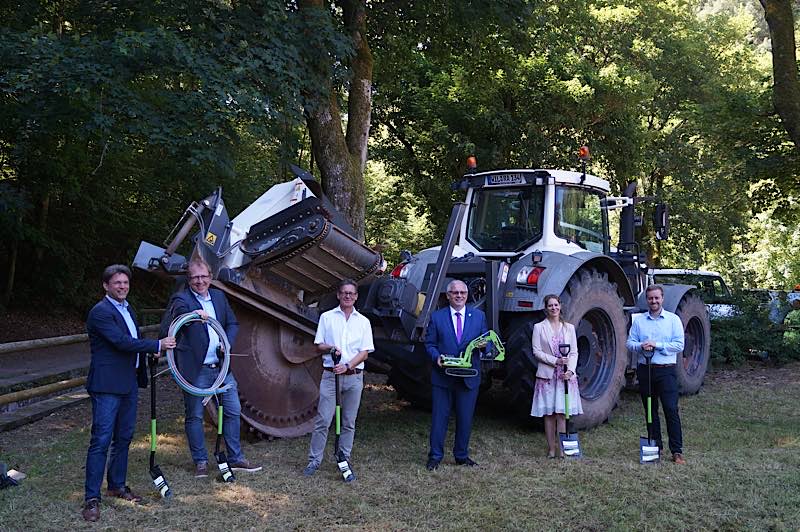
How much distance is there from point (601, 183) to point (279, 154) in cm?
444

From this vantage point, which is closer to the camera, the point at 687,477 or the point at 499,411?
the point at 687,477

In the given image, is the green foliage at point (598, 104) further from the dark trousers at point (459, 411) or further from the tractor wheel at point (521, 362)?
the dark trousers at point (459, 411)

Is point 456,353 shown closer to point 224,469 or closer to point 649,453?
point 649,453

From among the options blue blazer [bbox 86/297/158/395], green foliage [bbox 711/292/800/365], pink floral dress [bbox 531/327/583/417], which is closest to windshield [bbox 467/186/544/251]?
pink floral dress [bbox 531/327/583/417]

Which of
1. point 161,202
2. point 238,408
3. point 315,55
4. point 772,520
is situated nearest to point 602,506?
point 772,520

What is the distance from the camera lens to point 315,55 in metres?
9.64

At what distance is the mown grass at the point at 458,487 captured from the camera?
4.77m

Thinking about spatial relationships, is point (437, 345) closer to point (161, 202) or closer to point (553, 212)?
point (553, 212)

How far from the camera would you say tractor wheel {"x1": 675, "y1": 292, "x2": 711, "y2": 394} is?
9.73m

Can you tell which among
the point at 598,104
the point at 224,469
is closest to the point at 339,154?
the point at 224,469

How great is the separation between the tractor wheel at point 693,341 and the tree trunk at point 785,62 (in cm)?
417

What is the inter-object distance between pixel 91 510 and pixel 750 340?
34.6 ft

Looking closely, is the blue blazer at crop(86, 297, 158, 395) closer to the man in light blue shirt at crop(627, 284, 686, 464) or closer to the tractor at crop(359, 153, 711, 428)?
the tractor at crop(359, 153, 711, 428)

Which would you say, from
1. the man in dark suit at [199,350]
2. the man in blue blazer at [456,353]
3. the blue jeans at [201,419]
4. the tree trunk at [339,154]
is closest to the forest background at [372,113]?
the tree trunk at [339,154]
